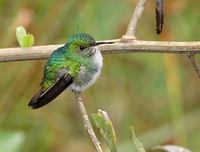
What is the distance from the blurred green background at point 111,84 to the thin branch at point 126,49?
154cm

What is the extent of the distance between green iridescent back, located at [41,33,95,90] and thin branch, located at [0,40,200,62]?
0.03 m

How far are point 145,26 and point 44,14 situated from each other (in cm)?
77

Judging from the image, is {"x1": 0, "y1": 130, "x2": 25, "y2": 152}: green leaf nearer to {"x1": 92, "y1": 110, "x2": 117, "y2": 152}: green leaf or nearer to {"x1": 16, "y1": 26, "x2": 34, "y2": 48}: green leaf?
{"x1": 16, "y1": 26, "x2": 34, "y2": 48}: green leaf

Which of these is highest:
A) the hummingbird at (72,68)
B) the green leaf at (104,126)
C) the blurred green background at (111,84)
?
the blurred green background at (111,84)

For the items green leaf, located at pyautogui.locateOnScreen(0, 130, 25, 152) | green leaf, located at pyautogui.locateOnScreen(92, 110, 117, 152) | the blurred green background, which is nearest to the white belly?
green leaf, located at pyautogui.locateOnScreen(92, 110, 117, 152)

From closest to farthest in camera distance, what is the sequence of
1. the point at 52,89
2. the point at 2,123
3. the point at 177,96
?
the point at 52,89 → the point at 2,123 → the point at 177,96

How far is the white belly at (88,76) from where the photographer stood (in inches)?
89.4

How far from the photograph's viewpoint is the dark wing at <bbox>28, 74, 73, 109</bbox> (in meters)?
2.17

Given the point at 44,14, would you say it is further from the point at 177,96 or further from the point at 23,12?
the point at 177,96

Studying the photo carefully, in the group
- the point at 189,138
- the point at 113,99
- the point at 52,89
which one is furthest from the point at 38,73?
the point at 52,89

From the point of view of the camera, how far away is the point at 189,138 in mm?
4301

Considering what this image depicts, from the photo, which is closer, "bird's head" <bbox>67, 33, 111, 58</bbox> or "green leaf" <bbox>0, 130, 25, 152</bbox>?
"bird's head" <bbox>67, 33, 111, 58</bbox>

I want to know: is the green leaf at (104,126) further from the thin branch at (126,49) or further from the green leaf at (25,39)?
the green leaf at (25,39)

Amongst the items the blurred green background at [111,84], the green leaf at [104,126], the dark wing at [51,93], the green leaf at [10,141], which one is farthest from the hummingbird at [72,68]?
the blurred green background at [111,84]
